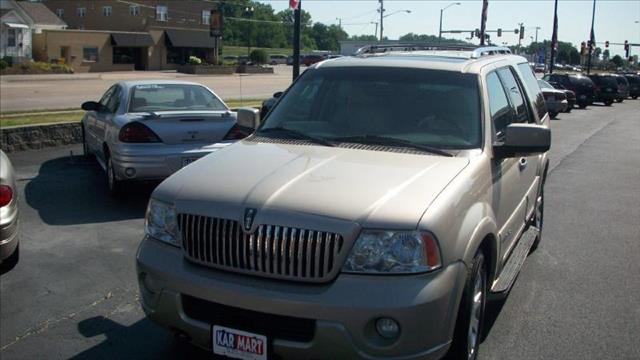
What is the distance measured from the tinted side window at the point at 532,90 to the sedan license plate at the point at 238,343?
3769 mm

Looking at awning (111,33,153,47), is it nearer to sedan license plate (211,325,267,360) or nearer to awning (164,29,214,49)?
awning (164,29,214,49)

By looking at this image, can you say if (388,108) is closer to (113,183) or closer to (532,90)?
(532,90)

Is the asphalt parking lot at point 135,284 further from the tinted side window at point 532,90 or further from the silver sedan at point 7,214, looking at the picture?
the tinted side window at point 532,90

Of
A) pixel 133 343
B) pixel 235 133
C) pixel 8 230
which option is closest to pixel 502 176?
pixel 133 343

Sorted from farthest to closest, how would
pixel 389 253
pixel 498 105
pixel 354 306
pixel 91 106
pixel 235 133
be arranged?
pixel 91 106, pixel 235 133, pixel 498 105, pixel 389 253, pixel 354 306

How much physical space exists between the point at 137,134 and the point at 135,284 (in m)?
3.14

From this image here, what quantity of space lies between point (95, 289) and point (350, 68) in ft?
8.70

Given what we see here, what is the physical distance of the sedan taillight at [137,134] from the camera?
26.9ft

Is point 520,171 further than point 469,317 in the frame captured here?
Yes

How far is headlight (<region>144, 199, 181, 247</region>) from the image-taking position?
3656 mm

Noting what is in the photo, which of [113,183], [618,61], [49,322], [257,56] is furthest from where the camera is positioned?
[618,61]

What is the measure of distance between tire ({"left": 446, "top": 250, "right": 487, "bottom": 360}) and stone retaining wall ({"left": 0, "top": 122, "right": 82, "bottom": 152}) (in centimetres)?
992

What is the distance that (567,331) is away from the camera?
4.71 m

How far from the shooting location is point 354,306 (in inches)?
122
